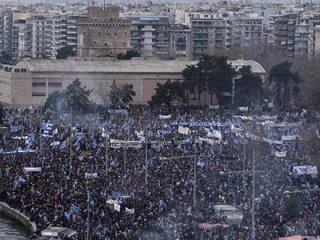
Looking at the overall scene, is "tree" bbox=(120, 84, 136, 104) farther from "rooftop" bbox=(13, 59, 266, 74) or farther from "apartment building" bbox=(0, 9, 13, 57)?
"apartment building" bbox=(0, 9, 13, 57)

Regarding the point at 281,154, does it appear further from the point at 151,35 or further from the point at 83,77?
the point at 151,35

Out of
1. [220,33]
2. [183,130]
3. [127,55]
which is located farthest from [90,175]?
[220,33]

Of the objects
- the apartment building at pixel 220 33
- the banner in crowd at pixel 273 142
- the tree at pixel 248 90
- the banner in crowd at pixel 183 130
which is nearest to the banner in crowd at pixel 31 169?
the banner in crowd at pixel 273 142

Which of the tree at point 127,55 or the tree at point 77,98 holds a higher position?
the tree at point 127,55

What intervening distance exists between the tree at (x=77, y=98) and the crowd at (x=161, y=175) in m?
3.39

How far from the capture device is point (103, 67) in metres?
62.6

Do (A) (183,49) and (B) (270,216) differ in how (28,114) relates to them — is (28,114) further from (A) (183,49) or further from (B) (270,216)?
(A) (183,49)

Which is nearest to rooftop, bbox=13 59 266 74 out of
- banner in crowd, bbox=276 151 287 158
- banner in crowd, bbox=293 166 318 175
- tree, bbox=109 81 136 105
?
tree, bbox=109 81 136 105

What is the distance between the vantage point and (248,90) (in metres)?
58.0

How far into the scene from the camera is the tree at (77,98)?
2085 inches

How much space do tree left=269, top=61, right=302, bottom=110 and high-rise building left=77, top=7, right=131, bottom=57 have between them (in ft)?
42.6

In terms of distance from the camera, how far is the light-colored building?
6156 cm

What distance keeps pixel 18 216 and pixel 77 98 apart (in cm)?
1900

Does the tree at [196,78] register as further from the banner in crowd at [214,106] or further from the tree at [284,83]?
the tree at [284,83]
